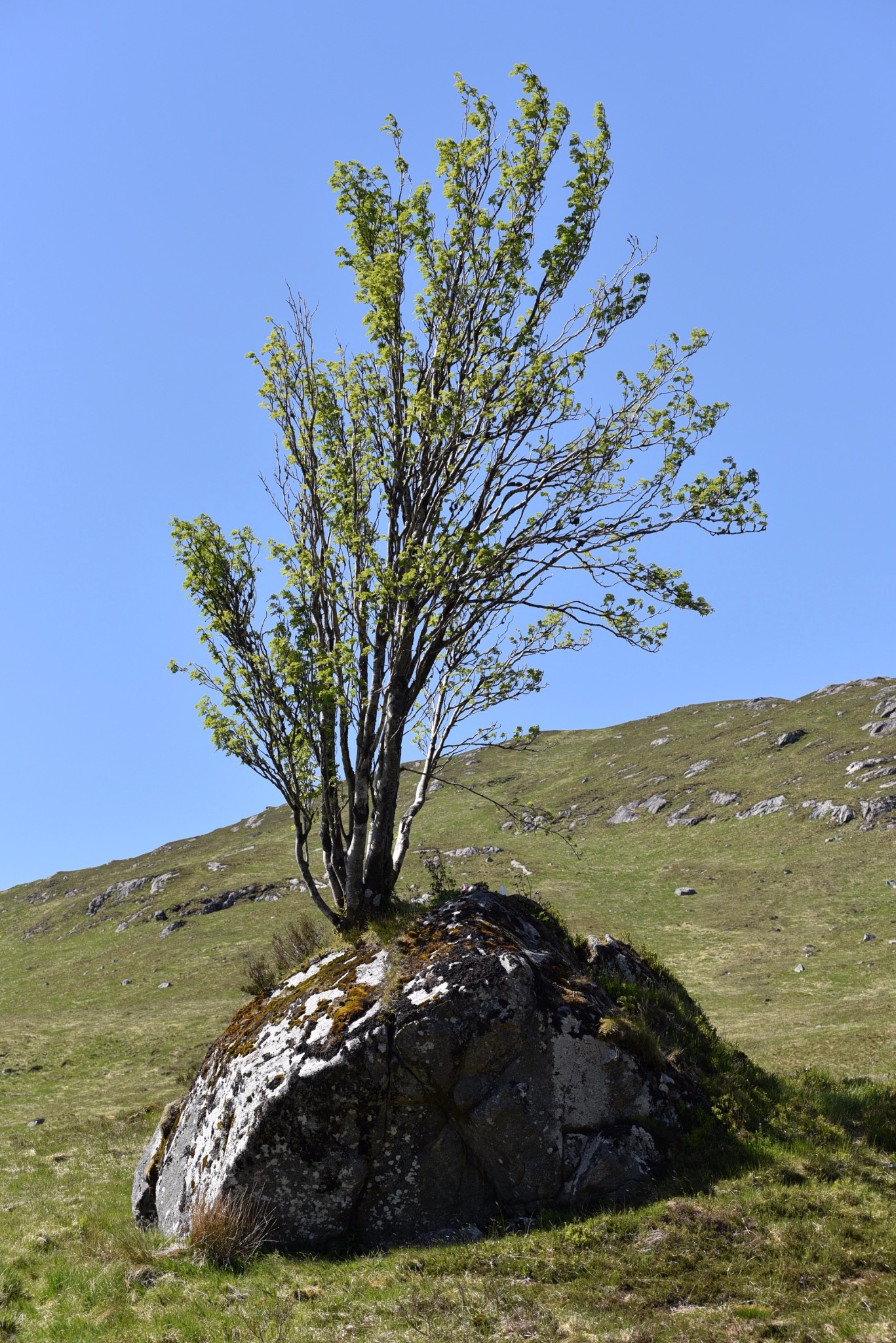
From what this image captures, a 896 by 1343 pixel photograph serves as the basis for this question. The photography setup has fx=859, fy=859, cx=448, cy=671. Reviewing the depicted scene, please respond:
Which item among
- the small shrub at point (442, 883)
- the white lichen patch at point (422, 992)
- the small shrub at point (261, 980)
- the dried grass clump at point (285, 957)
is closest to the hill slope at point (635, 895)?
the small shrub at point (442, 883)

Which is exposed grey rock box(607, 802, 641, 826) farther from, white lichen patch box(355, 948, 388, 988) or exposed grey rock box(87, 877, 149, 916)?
white lichen patch box(355, 948, 388, 988)

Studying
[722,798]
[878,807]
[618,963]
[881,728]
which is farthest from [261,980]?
[881,728]

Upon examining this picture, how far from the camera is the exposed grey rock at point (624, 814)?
85125mm

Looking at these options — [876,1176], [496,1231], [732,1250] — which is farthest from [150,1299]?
Answer: [876,1176]

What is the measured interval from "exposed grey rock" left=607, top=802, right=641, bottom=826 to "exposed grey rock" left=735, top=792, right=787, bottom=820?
1221 centimetres

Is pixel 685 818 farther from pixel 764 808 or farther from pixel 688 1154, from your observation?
pixel 688 1154

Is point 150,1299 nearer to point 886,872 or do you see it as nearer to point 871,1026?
point 871,1026

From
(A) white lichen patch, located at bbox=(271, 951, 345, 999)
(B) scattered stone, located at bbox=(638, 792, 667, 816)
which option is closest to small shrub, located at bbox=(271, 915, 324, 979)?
(A) white lichen patch, located at bbox=(271, 951, 345, 999)

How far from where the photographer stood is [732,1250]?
385 inches

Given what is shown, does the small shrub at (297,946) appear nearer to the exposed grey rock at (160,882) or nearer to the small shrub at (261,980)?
the small shrub at (261,980)

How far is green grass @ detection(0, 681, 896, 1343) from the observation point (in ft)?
30.4

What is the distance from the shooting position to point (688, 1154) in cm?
1212

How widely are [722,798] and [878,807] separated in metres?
19.0

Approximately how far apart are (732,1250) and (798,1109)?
13.6ft
